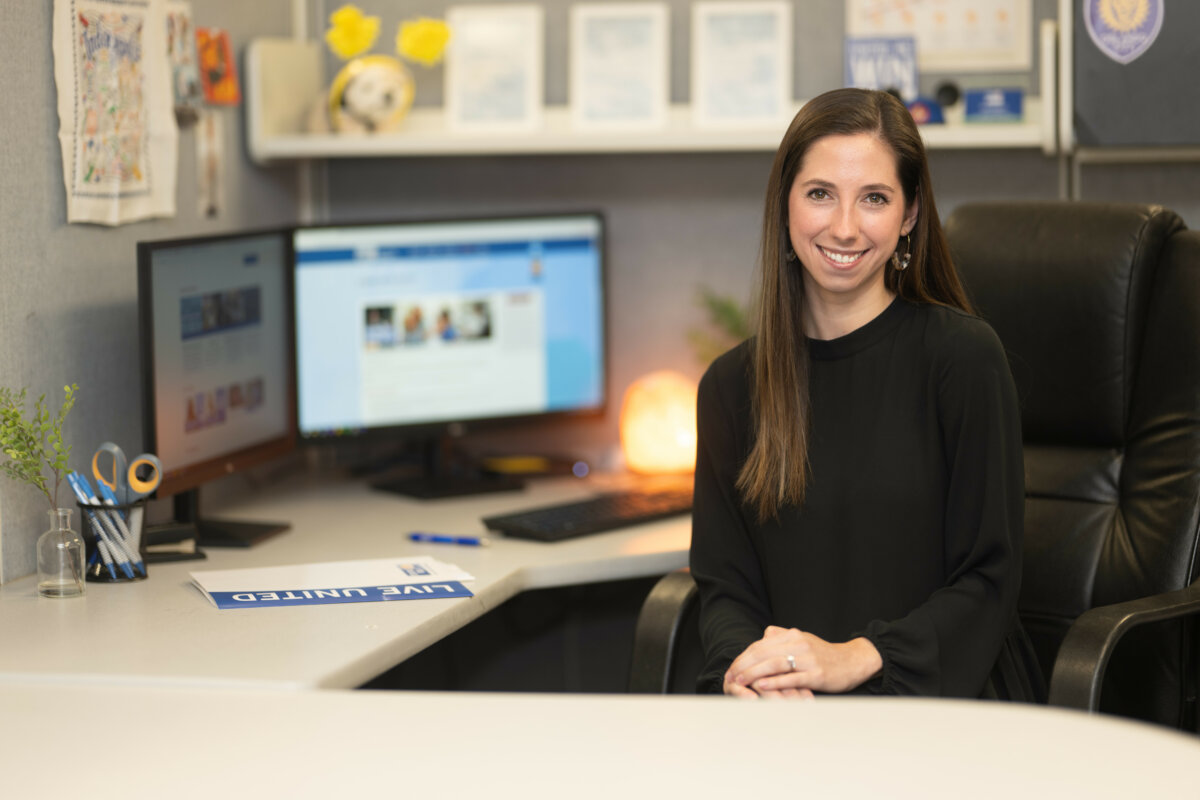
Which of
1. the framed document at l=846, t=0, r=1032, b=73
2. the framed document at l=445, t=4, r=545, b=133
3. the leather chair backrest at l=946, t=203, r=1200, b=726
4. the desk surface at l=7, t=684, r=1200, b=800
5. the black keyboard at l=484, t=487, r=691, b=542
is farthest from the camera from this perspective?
the framed document at l=445, t=4, r=545, b=133

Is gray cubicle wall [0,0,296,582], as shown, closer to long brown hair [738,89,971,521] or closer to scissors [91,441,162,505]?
scissors [91,441,162,505]

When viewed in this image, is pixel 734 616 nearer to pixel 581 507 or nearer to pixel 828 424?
pixel 828 424

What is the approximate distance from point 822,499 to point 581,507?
1.78ft

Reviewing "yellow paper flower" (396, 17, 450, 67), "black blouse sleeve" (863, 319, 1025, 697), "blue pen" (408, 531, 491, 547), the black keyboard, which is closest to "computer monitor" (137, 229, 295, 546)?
"blue pen" (408, 531, 491, 547)

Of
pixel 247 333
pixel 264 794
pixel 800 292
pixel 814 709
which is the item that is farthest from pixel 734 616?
pixel 247 333

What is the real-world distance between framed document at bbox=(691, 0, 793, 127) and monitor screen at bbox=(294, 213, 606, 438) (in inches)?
10.9

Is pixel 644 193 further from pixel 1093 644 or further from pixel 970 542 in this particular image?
pixel 1093 644

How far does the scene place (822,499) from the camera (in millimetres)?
1505

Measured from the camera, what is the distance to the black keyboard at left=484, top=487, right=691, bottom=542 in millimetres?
1854

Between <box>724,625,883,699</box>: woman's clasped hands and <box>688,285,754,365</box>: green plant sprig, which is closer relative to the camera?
<box>724,625,883,699</box>: woman's clasped hands

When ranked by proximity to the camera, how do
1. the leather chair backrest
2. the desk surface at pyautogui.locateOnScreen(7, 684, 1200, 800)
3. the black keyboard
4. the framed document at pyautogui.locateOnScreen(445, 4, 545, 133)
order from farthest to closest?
the framed document at pyautogui.locateOnScreen(445, 4, 545, 133) → the black keyboard → the leather chair backrest → the desk surface at pyautogui.locateOnScreen(7, 684, 1200, 800)

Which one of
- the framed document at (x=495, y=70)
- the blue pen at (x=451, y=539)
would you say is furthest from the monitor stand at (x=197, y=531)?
the framed document at (x=495, y=70)

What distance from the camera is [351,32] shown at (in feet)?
7.43

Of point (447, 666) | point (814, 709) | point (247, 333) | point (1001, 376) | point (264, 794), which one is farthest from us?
point (447, 666)
